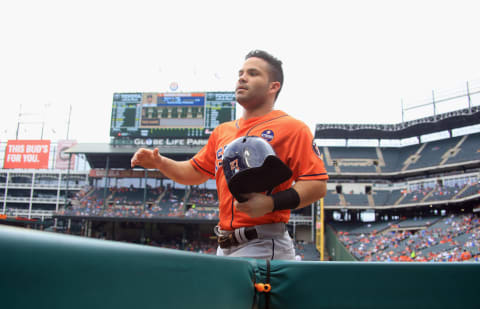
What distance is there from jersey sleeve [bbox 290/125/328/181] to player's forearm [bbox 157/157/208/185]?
2.47ft

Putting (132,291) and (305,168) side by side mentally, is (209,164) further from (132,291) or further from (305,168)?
(132,291)

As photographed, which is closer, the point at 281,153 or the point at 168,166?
the point at 281,153

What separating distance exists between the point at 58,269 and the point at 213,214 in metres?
26.0

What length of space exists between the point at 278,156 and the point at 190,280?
96cm

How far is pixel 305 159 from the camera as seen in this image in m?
1.77

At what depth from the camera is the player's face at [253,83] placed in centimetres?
206

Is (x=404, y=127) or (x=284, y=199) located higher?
(x=404, y=127)

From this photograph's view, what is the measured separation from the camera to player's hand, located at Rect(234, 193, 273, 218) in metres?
1.47

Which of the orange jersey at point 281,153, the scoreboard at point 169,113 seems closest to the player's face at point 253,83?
the orange jersey at point 281,153

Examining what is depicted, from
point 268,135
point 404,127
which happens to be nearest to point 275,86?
point 268,135

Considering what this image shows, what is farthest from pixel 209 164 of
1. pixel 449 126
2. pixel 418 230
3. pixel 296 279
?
pixel 449 126

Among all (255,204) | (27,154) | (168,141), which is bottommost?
(255,204)

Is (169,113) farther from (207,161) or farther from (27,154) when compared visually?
(207,161)

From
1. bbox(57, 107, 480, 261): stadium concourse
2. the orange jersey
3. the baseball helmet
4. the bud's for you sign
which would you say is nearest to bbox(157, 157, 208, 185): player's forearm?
the orange jersey
